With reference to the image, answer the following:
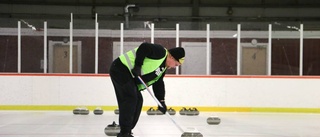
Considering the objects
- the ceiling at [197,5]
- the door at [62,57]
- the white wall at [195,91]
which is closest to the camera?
the white wall at [195,91]

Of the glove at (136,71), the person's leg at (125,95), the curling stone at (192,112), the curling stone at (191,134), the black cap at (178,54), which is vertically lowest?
the curling stone at (192,112)

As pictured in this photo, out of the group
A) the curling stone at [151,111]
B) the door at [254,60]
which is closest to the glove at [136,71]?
the curling stone at [151,111]

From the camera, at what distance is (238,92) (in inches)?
371

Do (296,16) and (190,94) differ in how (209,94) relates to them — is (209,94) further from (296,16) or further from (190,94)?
(296,16)

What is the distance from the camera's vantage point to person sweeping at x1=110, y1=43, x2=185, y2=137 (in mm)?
4082

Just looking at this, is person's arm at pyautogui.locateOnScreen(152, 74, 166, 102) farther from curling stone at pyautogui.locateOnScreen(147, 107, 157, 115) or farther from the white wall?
the white wall

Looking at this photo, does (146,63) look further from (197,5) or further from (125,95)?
(197,5)

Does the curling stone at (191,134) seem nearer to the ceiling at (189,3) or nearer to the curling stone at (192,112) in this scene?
the curling stone at (192,112)

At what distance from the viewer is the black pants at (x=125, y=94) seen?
13.6ft

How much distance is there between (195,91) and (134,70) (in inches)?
216

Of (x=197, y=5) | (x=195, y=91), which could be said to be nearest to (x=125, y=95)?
(x=195, y=91)

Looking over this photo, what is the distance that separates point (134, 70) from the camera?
4.09m

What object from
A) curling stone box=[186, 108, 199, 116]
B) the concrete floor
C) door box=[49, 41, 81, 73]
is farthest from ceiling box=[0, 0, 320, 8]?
the concrete floor

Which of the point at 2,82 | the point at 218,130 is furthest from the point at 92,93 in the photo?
the point at 218,130
